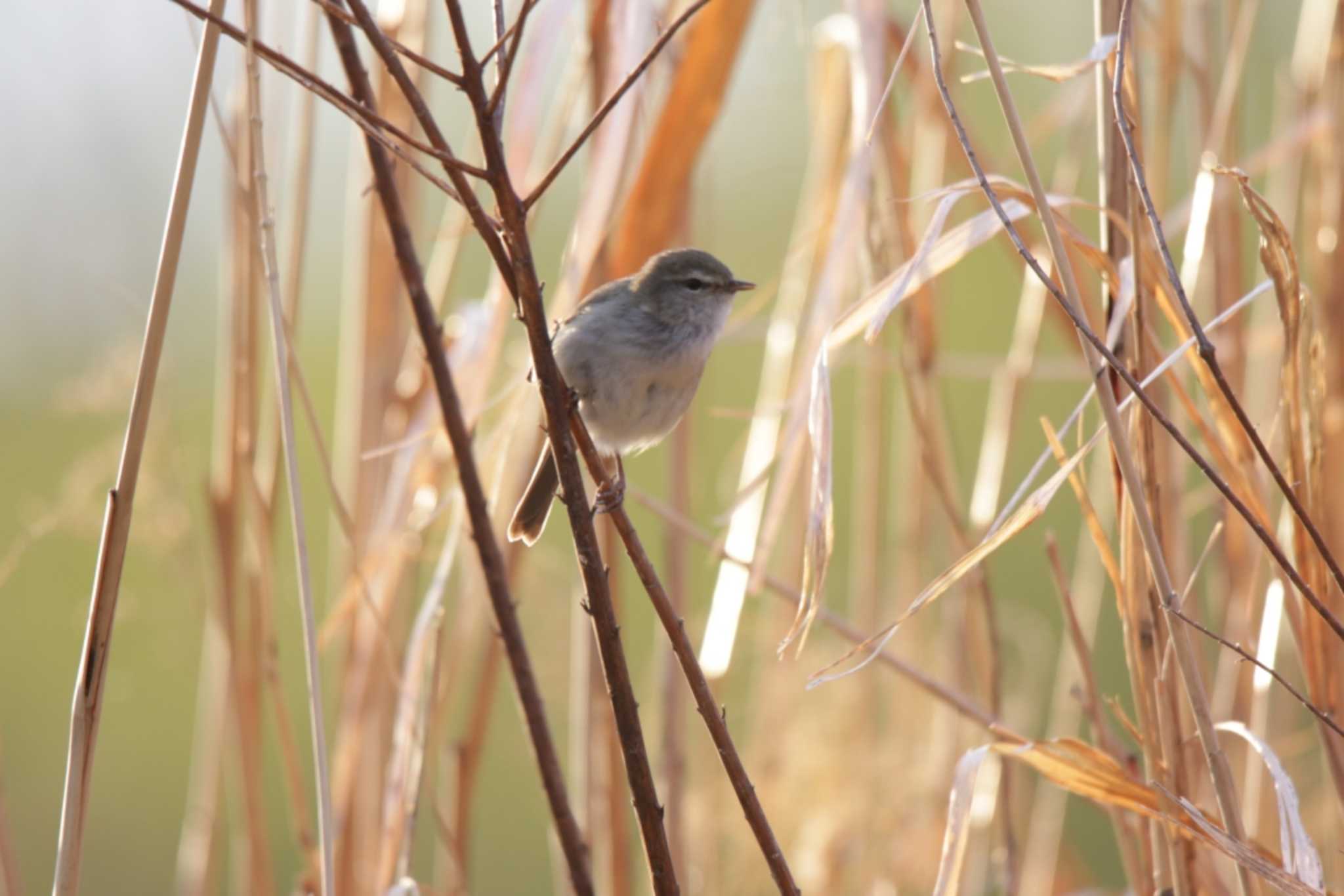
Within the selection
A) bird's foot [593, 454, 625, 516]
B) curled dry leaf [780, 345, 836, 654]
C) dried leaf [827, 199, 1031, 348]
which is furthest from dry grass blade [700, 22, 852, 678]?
curled dry leaf [780, 345, 836, 654]

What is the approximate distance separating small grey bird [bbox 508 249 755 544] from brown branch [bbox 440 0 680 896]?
0.97 m

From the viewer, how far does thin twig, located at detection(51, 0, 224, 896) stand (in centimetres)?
122

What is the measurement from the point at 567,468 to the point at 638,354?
1108 millimetres

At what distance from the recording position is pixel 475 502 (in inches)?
60.2

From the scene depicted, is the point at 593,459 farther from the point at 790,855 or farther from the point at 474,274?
the point at 474,274

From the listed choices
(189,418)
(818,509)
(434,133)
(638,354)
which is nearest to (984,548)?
(818,509)

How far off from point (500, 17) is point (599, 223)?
520 mm

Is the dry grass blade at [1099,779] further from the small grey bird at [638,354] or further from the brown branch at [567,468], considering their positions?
the small grey bird at [638,354]

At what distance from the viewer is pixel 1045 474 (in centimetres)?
444

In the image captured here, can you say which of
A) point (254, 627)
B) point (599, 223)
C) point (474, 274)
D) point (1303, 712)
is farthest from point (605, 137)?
point (474, 274)

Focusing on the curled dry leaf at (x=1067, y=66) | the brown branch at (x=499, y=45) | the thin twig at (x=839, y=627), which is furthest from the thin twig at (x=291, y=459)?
the curled dry leaf at (x=1067, y=66)

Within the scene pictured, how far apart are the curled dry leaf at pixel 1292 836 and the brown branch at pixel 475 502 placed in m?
0.71

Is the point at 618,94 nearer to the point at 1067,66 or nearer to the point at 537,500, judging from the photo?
the point at 1067,66

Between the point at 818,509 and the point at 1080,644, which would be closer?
the point at 818,509
